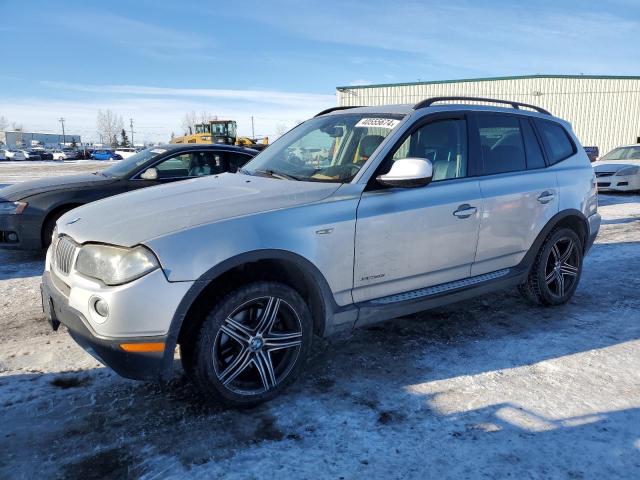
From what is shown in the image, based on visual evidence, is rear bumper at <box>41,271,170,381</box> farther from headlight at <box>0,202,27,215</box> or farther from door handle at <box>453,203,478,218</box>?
headlight at <box>0,202,27,215</box>

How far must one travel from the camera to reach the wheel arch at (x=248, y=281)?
2590 mm

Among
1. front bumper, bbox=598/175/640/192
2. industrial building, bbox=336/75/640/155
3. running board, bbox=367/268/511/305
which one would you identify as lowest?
front bumper, bbox=598/175/640/192

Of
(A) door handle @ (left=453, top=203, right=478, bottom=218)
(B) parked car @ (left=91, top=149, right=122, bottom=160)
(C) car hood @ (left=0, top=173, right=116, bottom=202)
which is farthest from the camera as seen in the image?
(B) parked car @ (left=91, top=149, right=122, bottom=160)

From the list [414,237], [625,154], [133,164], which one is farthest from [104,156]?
[414,237]

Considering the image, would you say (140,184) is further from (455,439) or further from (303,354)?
(455,439)

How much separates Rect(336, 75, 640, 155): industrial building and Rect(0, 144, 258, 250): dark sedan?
77.3 feet

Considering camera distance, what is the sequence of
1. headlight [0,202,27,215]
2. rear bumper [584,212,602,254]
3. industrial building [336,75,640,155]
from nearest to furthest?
rear bumper [584,212,602,254] → headlight [0,202,27,215] → industrial building [336,75,640,155]

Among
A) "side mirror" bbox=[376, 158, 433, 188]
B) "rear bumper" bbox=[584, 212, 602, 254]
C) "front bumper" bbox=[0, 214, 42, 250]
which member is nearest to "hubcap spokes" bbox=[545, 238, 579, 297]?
"rear bumper" bbox=[584, 212, 602, 254]

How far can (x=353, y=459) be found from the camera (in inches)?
96.0

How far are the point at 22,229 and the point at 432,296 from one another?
510 centimetres

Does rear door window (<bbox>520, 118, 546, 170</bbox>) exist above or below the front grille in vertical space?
above

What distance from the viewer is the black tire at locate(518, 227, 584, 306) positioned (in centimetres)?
445

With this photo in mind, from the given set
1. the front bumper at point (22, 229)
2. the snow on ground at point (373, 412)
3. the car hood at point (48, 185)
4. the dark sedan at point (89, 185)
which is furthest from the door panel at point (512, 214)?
the front bumper at point (22, 229)

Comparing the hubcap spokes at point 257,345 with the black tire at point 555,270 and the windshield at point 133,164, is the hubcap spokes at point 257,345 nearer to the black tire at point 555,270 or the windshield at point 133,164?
the black tire at point 555,270
